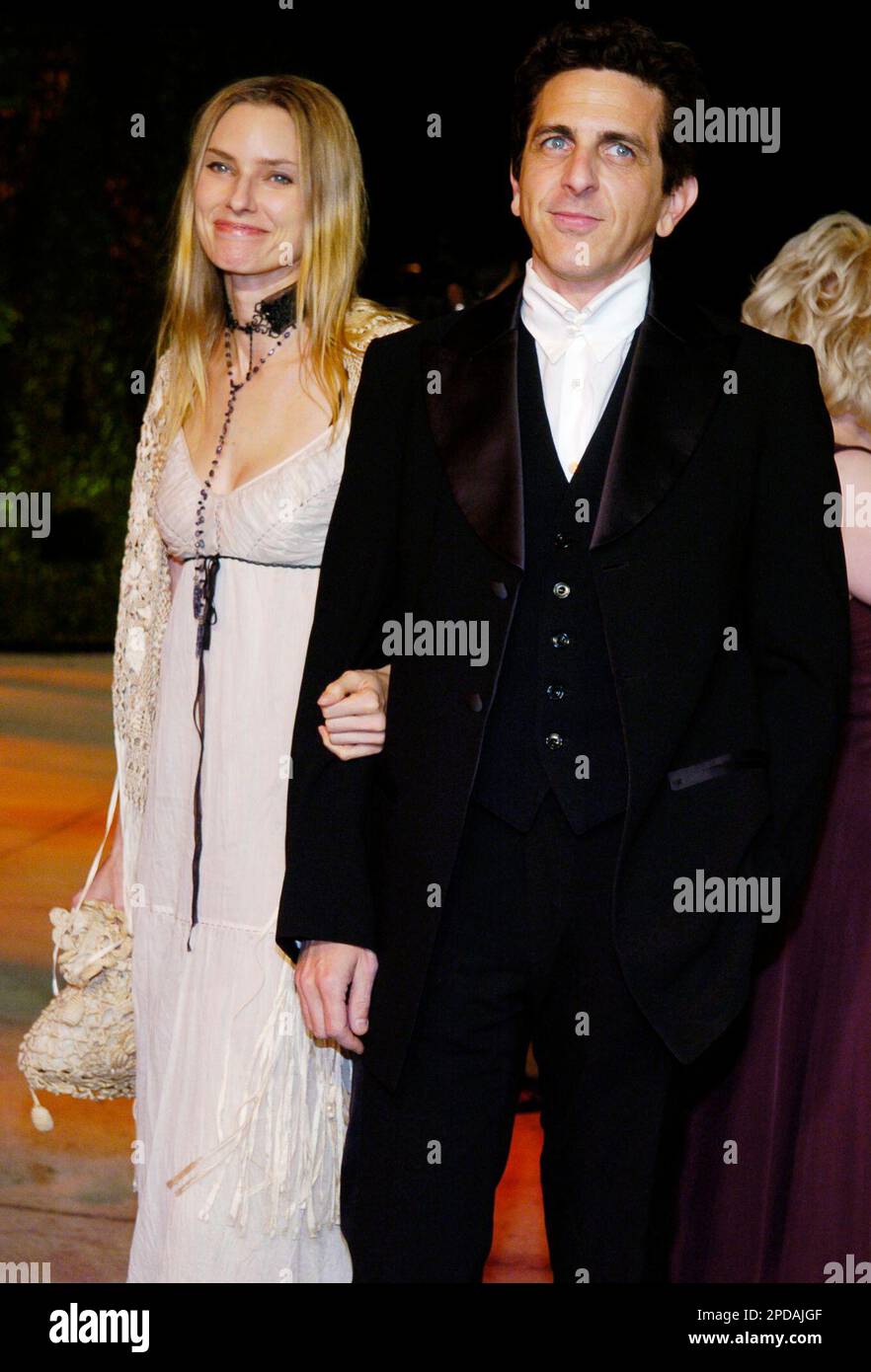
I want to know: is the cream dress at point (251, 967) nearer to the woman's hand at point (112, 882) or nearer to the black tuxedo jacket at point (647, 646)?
the woman's hand at point (112, 882)

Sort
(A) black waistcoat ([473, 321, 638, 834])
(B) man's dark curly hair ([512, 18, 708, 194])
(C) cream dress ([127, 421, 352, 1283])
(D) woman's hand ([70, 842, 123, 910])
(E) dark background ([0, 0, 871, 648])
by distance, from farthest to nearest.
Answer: (E) dark background ([0, 0, 871, 648]) < (D) woman's hand ([70, 842, 123, 910]) < (C) cream dress ([127, 421, 352, 1283]) < (B) man's dark curly hair ([512, 18, 708, 194]) < (A) black waistcoat ([473, 321, 638, 834])

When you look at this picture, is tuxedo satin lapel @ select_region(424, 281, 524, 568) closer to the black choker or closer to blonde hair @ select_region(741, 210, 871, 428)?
the black choker

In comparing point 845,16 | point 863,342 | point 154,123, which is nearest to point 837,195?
point 845,16

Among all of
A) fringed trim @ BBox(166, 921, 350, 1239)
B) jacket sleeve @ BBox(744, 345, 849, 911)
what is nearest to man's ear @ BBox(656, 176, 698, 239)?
jacket sleeve @ BBox(744, 345, 849, 911)

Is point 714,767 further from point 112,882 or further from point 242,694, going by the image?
point 112,882

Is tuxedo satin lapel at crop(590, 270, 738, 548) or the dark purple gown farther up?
tuxedo satin lapel at crop(590, 270, 738, 548)

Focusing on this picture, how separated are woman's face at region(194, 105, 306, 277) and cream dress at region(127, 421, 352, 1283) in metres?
0.29

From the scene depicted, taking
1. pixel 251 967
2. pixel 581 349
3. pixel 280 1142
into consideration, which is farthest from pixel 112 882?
pixel 581 349

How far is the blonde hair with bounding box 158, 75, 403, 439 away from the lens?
263 cm

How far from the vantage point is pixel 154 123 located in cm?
1081

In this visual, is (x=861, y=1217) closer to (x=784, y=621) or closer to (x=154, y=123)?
(x=784, y=621)

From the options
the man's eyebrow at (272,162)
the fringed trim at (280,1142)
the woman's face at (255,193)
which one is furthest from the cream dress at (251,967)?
the man's eyebrow at (272,162)

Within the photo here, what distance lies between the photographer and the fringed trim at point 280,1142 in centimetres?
256

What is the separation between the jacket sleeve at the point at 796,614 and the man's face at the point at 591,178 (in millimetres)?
243
